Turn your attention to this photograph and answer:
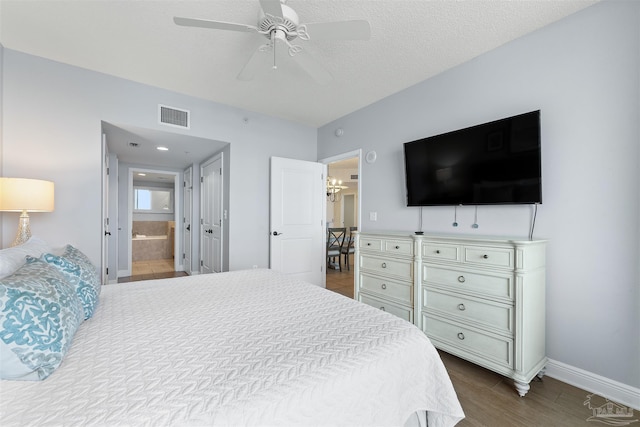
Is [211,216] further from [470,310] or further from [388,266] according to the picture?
[470,310]

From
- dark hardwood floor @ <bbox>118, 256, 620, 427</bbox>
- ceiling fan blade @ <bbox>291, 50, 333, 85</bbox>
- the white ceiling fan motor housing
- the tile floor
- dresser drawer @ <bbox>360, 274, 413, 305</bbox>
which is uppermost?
the white ceiling fan motor housing

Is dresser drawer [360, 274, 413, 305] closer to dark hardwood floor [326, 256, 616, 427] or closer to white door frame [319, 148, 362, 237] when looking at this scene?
dark hardwood floor [326, 256, 616, 427]

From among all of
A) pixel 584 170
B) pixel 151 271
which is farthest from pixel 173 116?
pixel 584 170

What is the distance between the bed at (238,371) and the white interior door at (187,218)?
402 cm

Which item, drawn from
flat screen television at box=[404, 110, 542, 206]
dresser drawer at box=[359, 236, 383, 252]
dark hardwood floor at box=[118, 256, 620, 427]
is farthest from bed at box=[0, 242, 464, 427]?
flat screen television at box=[404, 110, 542, 206]

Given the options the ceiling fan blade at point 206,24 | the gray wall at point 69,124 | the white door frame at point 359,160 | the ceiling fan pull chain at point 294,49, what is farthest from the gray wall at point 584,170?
the gray wall at point 69,124

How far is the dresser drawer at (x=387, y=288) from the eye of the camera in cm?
249

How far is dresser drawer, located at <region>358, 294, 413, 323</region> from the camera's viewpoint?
2482 mm

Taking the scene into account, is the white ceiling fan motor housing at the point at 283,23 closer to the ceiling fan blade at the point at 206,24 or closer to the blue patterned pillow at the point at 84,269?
the ceiling fan blade at the point at 206,24

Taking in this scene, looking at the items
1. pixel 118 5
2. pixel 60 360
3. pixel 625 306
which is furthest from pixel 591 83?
pixel 118 5

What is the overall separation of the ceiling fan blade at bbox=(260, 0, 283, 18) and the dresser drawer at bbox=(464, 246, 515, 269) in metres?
2.03

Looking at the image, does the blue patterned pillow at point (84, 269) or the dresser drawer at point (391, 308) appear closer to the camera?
the blue patterned pillow at point (84, 269)

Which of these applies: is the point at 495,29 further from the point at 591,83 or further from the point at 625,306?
the point at 625,306

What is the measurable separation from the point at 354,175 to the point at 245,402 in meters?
8.24
